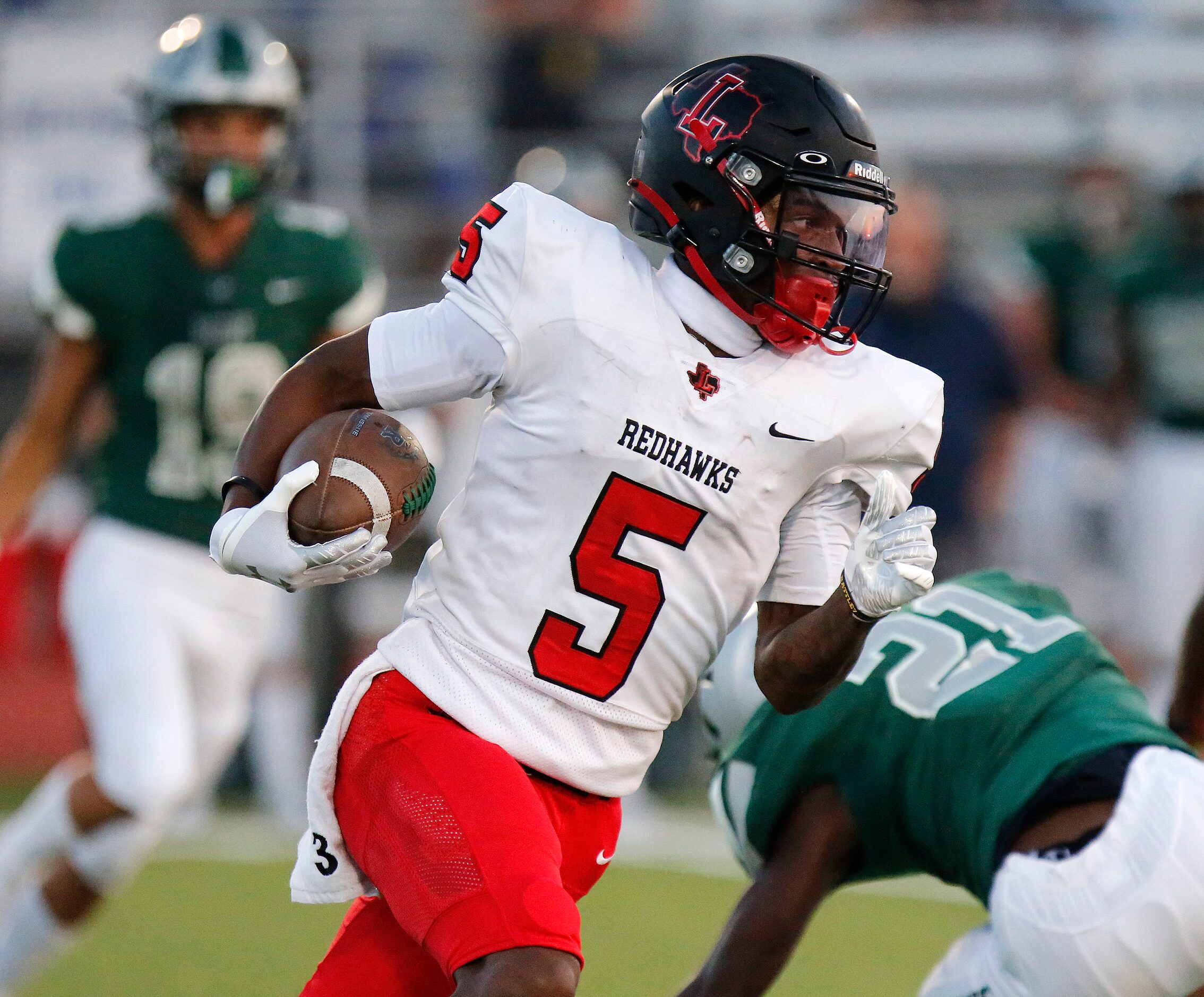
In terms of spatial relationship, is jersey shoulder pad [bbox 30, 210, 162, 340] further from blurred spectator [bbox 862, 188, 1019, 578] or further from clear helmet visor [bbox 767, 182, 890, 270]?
blurred spectator [bbox 862, 188, 1019, 578]

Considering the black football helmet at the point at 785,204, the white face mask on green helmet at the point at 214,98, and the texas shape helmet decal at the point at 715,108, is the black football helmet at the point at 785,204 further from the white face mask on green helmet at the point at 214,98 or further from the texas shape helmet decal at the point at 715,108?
the white face mask on green helmet at the point at 214,98

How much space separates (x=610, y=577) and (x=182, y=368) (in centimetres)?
203

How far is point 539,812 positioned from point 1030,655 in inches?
37.0

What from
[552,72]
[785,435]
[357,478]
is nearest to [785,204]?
[785,435]

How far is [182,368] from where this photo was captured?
159 inches

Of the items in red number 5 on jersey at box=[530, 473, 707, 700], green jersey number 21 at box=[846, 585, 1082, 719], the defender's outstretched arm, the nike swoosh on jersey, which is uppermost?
the nike swoosh on jersey

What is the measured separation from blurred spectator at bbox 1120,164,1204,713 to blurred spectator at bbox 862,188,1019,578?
1.58 ft

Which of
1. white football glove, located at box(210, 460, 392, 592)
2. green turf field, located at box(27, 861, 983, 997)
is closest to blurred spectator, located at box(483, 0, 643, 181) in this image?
green turf field, located at box(27, 861, 983, 997)

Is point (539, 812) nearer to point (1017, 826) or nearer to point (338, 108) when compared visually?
point (1017, 826)

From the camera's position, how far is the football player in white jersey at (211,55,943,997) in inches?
91.4

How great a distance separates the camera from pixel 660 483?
7.64 feet

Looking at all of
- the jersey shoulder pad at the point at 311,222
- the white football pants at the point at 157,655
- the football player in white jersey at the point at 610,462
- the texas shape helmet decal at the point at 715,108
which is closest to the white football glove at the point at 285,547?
the football player in white jersey at the point at 610,462

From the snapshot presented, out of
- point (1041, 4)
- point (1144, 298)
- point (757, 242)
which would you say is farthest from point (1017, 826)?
point (1041, 4)

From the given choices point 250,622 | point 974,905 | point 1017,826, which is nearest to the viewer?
point 1017,826
